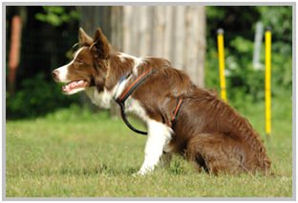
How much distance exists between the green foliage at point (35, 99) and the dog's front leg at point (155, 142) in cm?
1148

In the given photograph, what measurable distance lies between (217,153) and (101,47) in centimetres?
180

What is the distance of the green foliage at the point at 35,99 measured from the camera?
64.1 feet

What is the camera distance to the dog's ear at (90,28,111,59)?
25.5 ft

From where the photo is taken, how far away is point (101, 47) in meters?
7.82

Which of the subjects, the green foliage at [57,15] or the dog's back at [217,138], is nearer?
the dog's back at [217,138]

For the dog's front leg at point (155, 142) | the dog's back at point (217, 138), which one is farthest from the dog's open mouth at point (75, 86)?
the dog's back at point (217, 138)

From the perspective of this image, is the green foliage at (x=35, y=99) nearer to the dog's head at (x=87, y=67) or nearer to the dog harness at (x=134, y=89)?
the dog's head at (x=87, y=67)

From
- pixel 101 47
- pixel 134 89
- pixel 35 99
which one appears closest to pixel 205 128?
pixel 134 89

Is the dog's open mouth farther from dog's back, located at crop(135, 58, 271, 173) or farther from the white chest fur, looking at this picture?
dog's back, located at crop(135, 58, 271, 173)

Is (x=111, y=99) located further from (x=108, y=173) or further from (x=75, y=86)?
(x=108, y=173)

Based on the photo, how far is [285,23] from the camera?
2195cm

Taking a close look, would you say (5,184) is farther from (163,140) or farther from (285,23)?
(285,23)

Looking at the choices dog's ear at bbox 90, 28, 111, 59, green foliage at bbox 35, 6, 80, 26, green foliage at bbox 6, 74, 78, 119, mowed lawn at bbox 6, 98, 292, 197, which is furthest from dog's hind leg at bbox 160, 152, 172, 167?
green foliage at bbox 35, 6, 80, 26

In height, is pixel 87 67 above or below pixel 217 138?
above
